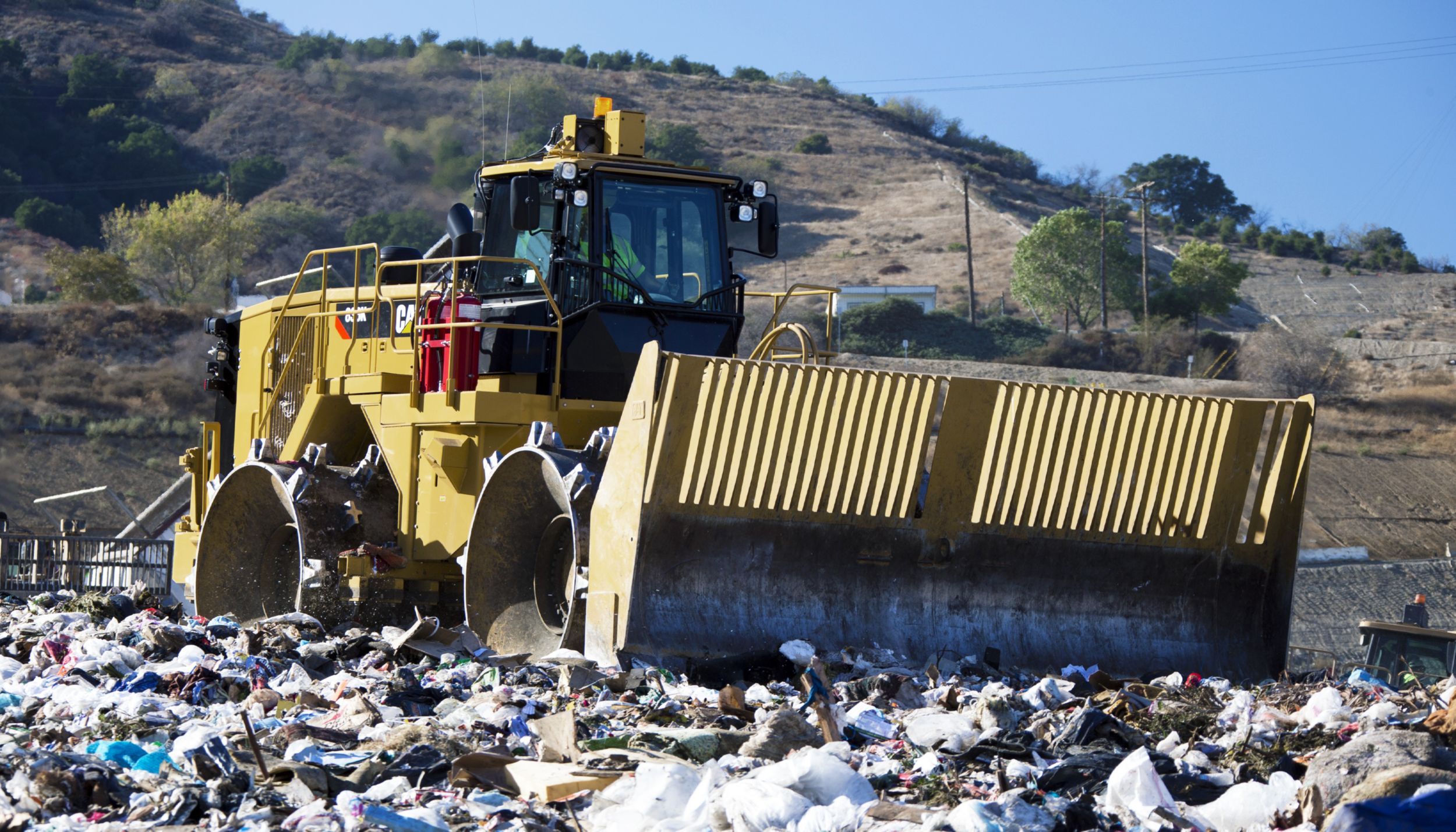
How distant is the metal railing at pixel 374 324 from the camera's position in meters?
8.21

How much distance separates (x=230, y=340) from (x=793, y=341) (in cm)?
2769

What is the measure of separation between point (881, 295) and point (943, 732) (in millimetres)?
49880

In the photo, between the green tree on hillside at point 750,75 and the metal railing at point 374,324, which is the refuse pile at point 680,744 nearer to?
the metal railing at point 374,324

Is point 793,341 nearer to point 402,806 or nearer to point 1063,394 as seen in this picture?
point 1063,394

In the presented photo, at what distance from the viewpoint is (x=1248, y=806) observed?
487 cm

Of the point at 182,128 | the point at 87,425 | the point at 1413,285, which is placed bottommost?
the point at 87,425

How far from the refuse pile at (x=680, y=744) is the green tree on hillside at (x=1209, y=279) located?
51.7 meters

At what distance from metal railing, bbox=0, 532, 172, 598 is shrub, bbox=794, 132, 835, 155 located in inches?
2619

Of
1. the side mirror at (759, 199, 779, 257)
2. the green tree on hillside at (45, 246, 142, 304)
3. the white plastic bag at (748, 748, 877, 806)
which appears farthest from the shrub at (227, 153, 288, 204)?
the white plastic bag at (748, 748, 877, 806)

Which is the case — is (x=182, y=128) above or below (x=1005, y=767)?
above

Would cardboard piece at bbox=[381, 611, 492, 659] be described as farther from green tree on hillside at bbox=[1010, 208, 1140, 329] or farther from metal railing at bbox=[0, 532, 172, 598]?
green tree on hillside at bbox=[1010, 208, 1140, 329]

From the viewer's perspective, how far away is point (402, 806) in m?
4.96

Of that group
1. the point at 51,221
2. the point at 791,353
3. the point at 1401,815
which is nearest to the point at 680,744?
the point at 1401,815

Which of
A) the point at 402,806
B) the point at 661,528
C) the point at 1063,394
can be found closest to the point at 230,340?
the point at 661,528
